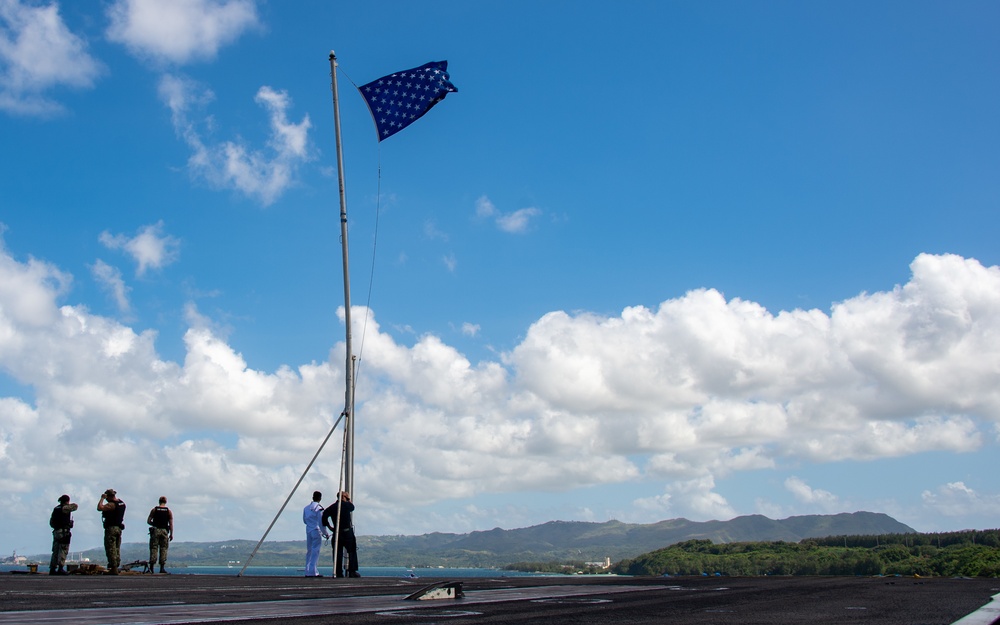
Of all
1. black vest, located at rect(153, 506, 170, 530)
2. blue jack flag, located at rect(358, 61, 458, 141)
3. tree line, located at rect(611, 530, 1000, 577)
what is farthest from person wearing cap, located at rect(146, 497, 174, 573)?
tree line, located at rect(611, 530, 1000, 577)

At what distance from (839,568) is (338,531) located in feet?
310

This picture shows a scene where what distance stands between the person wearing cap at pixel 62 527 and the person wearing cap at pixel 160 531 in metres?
2.03

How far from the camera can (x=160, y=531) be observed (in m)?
23.5

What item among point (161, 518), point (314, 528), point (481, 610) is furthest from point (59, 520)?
point (481, 610)

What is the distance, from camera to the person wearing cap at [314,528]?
21.6 meters

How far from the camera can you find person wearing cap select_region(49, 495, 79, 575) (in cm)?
2212

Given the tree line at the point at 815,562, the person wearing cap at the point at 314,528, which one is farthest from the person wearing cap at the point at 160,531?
the tree line at the point at 815,562

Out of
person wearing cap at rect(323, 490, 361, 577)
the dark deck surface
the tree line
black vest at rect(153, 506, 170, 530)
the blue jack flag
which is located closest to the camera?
the dark deck surface

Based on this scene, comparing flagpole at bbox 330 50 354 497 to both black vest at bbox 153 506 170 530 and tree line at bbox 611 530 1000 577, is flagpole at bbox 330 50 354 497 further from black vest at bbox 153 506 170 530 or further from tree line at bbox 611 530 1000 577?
tree line at bbox 611 530 1000 577

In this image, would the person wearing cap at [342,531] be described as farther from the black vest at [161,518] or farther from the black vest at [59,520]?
the black vest at [59,520]

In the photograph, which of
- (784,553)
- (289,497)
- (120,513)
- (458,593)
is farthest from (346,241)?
(784,553)

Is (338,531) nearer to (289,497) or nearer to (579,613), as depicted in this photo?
(289,497)

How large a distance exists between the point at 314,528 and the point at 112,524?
17.6 feet

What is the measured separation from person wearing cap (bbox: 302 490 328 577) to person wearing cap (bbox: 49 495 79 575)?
21.0ft
